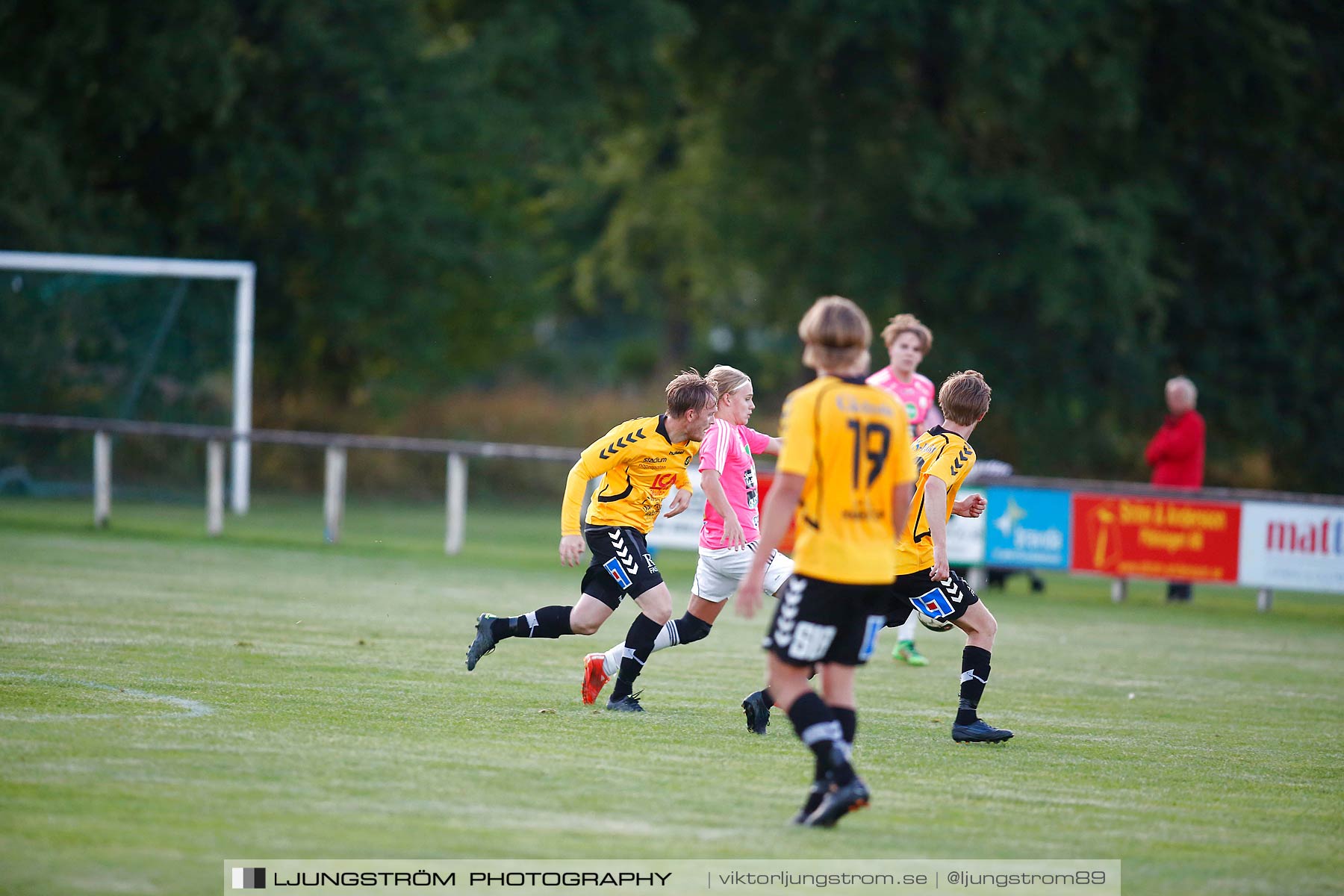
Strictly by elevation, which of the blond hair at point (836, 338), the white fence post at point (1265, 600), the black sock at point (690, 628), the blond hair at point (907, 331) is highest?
the blond hair at point (907, 331)

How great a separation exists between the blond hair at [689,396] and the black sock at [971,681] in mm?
1867

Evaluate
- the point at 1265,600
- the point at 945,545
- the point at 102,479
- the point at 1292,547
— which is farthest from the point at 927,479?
the point at 102,479

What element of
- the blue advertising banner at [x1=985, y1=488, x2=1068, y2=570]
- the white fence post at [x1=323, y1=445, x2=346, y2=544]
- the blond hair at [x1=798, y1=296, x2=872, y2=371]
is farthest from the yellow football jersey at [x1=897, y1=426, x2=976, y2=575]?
the white fence post at [x1=323, y1=445, x2=346, y2=544]

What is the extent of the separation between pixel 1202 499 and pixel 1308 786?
9.72m

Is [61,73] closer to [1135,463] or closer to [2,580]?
[2,580]

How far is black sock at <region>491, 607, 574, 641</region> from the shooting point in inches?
334

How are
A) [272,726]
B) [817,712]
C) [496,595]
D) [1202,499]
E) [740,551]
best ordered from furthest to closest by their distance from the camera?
[1202,499]
[496,595]
[740,551]
[272,726]
[817,712]

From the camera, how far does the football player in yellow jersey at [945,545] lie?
7492 mm

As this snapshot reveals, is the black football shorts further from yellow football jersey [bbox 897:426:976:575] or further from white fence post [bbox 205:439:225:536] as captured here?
white fence post [bbox 205:439:225:536]

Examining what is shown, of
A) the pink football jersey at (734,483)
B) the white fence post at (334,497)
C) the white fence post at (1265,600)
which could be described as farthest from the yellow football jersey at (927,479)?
the white fence post at (334,497)

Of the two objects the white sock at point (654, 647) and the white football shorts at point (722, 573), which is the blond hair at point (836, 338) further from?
the white sock at point (654, 647)

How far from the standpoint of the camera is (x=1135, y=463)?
102 ft

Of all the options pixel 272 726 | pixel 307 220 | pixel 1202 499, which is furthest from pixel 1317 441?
pixel 272 726

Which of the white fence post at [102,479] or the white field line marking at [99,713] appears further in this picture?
the white fence post at [102,479]
